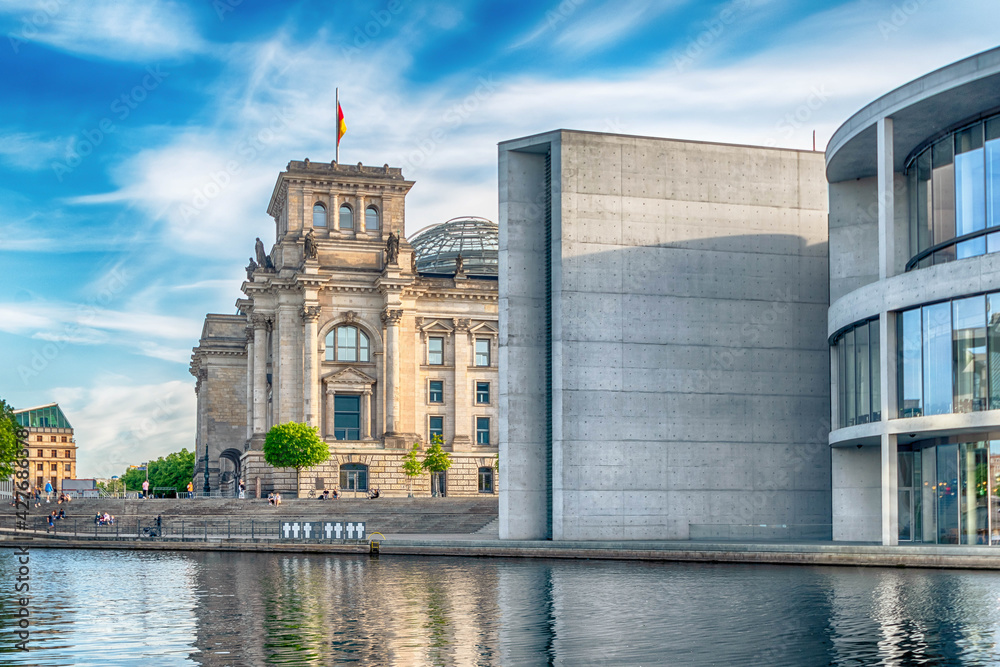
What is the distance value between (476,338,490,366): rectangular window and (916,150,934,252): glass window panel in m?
65.7

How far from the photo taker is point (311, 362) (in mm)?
100625

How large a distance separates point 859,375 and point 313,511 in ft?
135

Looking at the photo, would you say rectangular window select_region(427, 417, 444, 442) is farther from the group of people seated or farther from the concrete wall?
the concrete wall

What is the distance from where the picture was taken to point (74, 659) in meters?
19.3

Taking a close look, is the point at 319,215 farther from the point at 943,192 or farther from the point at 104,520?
the point at 943,192

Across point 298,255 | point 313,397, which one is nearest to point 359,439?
point 313,397

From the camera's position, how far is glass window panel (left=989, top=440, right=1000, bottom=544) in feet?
136

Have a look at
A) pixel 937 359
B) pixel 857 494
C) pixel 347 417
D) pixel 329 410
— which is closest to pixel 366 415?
pixel 347 417

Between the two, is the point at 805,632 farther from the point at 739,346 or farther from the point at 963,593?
the point at 739,346

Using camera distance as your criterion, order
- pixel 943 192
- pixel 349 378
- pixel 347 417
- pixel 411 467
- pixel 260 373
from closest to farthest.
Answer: pixel 943 192 → pixel 411 467 → pixel 349 378 → pixel 347 417 → pixel 260 373

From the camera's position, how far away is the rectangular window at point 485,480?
105 m

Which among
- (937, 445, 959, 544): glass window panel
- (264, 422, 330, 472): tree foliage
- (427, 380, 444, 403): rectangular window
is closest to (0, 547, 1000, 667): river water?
(937, 445, 959, 544): glass window panel

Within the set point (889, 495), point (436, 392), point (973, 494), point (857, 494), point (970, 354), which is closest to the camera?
point (970, 354)

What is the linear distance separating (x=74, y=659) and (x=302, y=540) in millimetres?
34300
